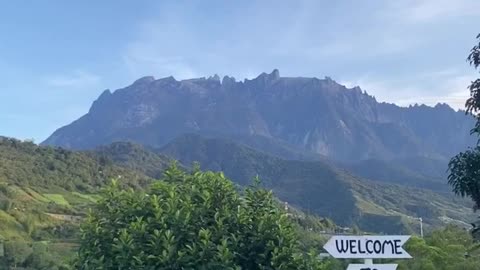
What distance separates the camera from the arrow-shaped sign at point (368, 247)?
698cm

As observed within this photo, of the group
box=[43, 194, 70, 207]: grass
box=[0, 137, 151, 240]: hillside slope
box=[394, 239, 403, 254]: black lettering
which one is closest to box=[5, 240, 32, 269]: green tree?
box=[0, 137, 151, 240]: hillside slope

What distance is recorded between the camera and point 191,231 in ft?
23.1

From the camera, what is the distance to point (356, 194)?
195750 mm

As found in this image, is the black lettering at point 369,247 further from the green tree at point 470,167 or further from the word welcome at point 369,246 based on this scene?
the green tree at point 470,167

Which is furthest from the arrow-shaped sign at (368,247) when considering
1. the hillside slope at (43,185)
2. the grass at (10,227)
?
the grass at (10,227)

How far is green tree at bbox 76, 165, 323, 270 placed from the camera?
680cm

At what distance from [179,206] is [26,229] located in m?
82.7

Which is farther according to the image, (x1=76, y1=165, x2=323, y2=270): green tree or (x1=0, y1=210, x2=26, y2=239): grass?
(x1=0, y1=210, x2=26, y2=239): grass

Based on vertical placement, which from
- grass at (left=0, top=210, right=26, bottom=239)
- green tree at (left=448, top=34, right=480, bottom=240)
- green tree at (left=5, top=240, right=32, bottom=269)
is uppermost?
green tree at (left=448, top=34, right=480, bottom=240)

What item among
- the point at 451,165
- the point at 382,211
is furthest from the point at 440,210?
the point at 451,165

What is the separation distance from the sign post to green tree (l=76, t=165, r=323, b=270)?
340mm

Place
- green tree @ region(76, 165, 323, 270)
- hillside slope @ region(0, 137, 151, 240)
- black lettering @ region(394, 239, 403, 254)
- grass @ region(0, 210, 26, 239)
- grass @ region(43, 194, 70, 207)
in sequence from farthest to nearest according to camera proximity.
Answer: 1. grass @ region(43, 194, 70, 207)
2. hillside slope @ region(0, 137, 151, 240)
3. grass @ region(0, 210, 26, 239)
4. black lettering @ region(394, 239, 403, 254)
5. green tree @ region(76, 165, 323, 270)

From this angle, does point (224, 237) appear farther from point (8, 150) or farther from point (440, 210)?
point (440, 210)

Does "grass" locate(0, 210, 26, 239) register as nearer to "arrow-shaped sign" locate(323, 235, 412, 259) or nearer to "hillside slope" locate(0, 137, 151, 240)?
"hillside slope" locate(0, 137, 151, 240)
